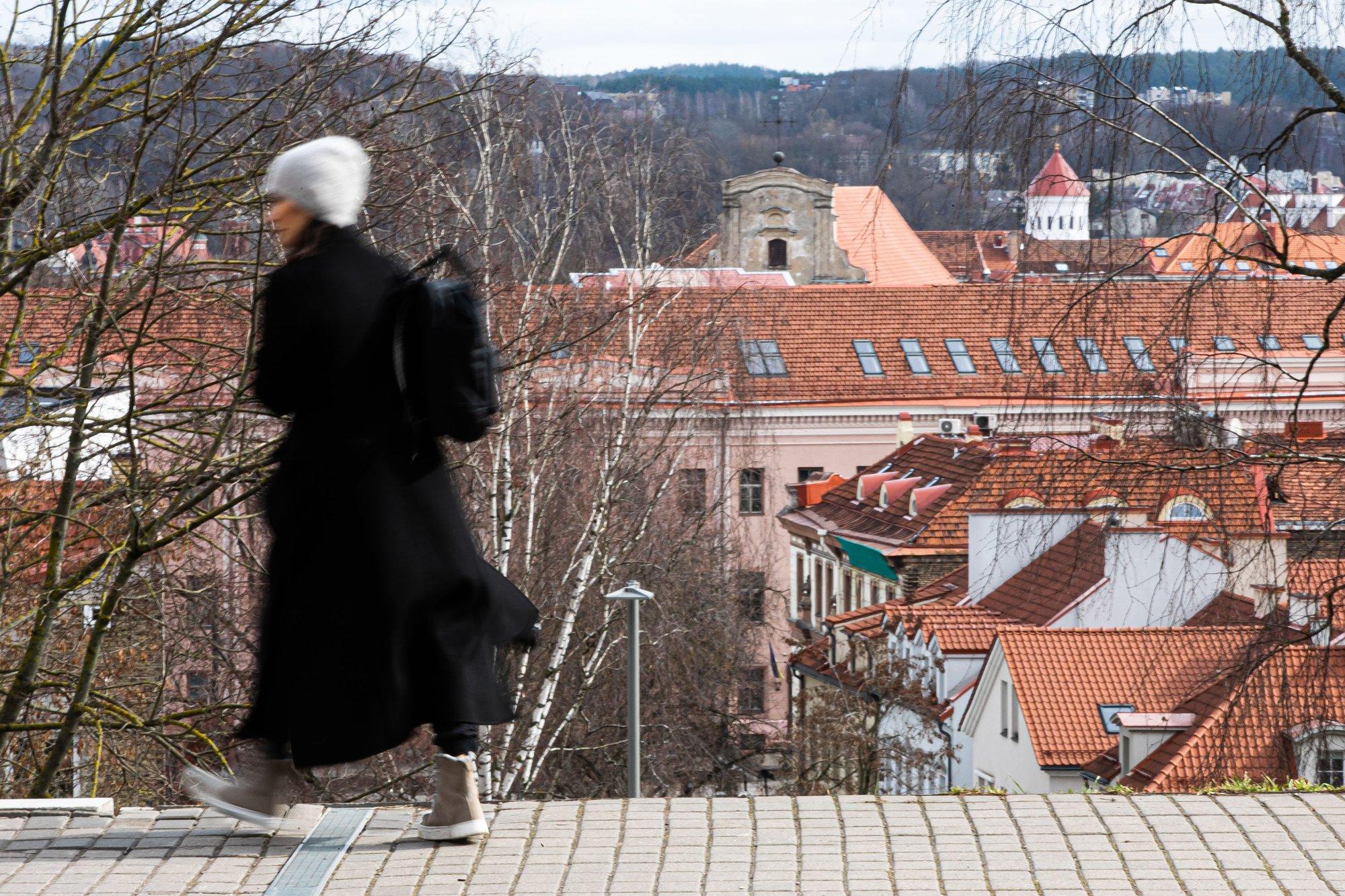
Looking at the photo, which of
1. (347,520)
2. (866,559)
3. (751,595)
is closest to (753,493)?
(866,559)

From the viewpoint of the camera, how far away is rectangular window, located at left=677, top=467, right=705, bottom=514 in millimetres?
31578

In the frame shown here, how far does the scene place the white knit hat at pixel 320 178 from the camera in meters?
4.73

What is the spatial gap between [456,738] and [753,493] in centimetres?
4837

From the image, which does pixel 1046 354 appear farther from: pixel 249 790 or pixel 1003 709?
pixel 1003 709

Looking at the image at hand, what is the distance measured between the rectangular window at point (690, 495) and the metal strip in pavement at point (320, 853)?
24.5m

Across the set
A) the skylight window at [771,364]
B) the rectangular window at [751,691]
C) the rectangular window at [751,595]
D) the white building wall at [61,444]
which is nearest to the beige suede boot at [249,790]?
the white building wall at [61,444]

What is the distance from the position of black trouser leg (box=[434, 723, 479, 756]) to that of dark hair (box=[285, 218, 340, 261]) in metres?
1.32

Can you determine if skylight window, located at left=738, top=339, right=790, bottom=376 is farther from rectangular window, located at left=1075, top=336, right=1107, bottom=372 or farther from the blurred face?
the blurred face

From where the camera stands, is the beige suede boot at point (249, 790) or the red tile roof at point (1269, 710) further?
the red tile roof at point (1269, 710)

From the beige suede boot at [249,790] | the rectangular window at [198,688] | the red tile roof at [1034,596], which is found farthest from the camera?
the red tile roof at [1034,596]

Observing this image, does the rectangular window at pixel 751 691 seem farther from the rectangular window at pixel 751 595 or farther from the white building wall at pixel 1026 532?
the white building wall at pixel 1026 532

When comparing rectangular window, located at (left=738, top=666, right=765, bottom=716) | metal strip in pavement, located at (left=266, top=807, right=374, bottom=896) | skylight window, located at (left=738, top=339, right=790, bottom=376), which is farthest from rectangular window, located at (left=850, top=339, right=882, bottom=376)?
metal strip in pavement, located at (left=266, top=807, right=374, bottom=896)

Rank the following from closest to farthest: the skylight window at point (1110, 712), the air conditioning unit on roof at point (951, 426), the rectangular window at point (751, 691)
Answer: the skylight window at point (1110, 712)
the rectangular window at point (751, 691)
the air conditioning unit on roof at point (951, 426)

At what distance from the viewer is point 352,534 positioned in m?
4.79
